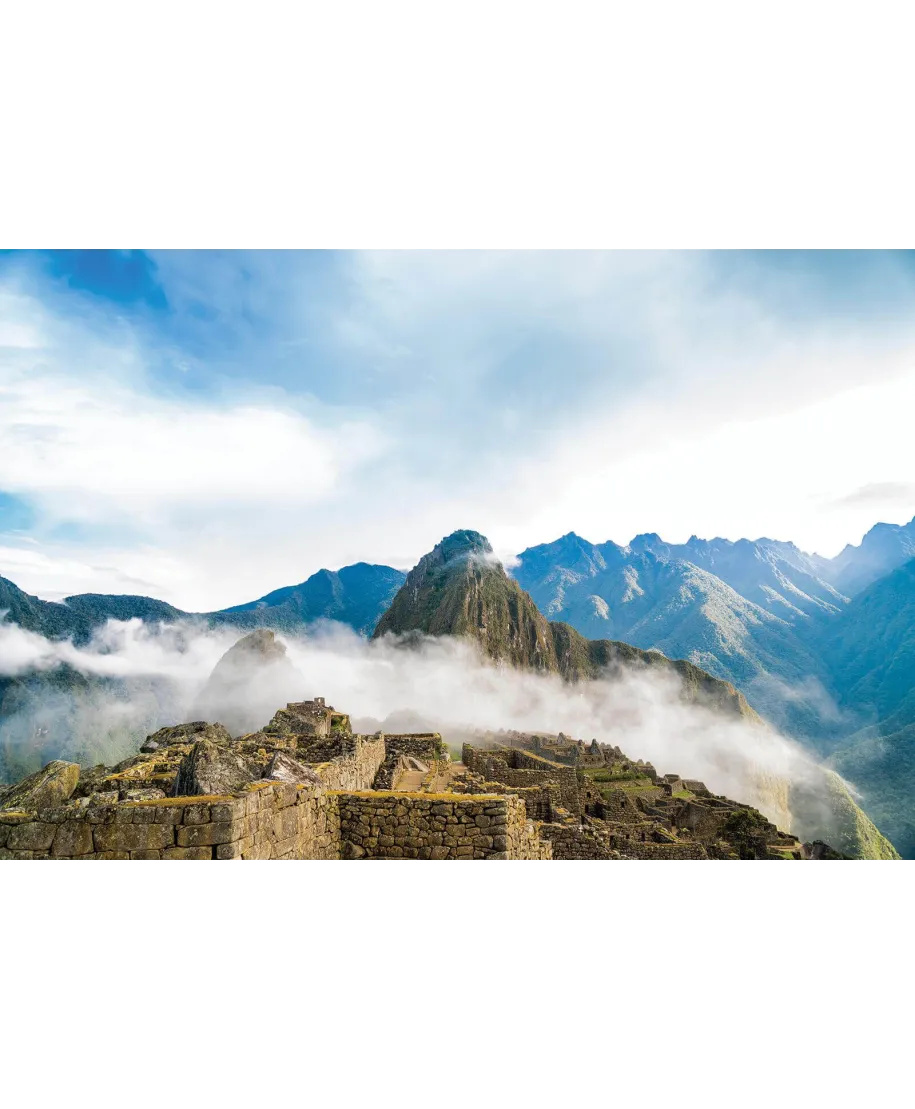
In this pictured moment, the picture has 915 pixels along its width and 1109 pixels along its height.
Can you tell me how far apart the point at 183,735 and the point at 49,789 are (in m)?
4.92

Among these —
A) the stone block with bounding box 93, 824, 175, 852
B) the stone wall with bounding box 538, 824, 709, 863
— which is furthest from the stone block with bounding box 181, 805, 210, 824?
the stone wall with bounding box 538, 824, 709, 863

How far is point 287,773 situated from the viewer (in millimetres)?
4031

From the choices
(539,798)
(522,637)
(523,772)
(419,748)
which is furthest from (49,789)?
(522,637)

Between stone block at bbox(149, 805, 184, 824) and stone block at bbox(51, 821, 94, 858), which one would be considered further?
stone block at bbox(51, 821, 94, 858)

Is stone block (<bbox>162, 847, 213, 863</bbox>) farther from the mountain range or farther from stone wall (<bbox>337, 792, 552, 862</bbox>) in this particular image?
the mountain range

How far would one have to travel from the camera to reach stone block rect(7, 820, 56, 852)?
3188mm

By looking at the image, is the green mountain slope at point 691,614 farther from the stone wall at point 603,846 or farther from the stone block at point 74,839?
the stone block at point 74,839

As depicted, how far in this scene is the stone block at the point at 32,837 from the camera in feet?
10.5

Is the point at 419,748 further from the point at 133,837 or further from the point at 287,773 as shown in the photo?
the point at 133,837

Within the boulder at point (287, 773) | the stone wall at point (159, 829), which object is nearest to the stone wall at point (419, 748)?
the boulder at point (287, 773)

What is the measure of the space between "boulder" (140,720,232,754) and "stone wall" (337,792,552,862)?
14.3 ft

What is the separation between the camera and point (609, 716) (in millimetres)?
30750
